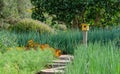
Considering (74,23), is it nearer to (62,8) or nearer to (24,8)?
(62,8)

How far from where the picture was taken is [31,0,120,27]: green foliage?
16.8m

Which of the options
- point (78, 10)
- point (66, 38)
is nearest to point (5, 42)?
point (66, 38)

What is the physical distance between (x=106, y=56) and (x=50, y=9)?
1256 cm

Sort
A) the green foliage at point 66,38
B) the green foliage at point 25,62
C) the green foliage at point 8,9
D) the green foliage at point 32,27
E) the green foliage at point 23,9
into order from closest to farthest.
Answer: the green foliage at point 25,62 → the green foliage at point 66,38 → the green foliage at point 32,27 → the green foliage at point 8,9 → the green foliage at point 23,9

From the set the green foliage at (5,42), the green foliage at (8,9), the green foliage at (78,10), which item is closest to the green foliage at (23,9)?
the green foliage at (8,9)

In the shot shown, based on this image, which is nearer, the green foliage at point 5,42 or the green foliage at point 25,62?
the green foliage at point 25,62

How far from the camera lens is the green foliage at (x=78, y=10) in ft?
55.2

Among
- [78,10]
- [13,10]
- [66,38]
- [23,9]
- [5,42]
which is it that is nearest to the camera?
[5,42]

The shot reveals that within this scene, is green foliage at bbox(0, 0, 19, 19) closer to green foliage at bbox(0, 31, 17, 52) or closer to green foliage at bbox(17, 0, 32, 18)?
green foliage at bbox(17, 0, 32, 18)

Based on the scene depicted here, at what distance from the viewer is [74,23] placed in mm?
18219

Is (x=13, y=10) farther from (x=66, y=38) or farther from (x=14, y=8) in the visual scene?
(x=66, y=38)

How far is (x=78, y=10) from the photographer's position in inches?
670

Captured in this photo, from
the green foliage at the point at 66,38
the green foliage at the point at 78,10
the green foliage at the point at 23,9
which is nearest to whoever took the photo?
the green foliage at the point at 66,38

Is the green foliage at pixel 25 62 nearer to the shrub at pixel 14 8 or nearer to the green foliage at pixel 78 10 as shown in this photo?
the green foliage at pixel 78 10
